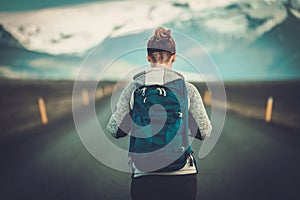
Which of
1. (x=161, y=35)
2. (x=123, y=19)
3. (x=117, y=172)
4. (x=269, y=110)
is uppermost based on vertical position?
(x=123, y=19)

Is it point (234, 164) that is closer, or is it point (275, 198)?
point (275, 198)

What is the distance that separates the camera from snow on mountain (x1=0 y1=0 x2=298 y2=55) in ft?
8.84

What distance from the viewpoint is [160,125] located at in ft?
4.98

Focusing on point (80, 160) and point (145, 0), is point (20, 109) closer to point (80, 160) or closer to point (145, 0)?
point (80, 160)

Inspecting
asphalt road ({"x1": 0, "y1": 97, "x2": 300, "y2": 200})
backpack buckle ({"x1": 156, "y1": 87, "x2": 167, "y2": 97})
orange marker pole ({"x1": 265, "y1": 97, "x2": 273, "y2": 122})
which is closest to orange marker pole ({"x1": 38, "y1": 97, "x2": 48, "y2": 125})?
asphalt road ({"x1": 0, "y1": 97, "x2": 300, "y2": 200})

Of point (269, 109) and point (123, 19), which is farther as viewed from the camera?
point (269, 109)

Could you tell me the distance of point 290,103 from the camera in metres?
3.00

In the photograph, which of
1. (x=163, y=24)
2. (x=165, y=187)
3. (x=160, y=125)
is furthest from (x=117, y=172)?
(x=163, y=24)

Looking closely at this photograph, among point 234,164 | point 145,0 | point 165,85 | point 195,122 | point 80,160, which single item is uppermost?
point 145,0

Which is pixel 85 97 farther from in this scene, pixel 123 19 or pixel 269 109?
pixel 269 109

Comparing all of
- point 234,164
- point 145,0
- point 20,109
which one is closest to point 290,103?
point 234,164

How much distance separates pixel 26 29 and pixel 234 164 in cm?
247

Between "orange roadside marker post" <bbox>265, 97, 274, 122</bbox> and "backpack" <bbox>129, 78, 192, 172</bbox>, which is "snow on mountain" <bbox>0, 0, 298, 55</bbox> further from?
"backpack" <bbox>129, 78, 192, 172</bbox>

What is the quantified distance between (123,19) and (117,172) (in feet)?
4.80
